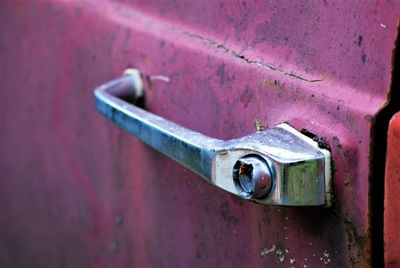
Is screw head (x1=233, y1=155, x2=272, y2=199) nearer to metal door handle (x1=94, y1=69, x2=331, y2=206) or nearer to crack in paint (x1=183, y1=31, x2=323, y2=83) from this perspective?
metal door handle (x1=94, y1=69, x2=331, y2=206)

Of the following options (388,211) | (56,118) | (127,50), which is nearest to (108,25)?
(127,50)

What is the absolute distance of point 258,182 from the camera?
89 cm

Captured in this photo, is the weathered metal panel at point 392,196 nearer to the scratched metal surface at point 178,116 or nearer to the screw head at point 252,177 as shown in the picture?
the scratched metal surface at point 178,116

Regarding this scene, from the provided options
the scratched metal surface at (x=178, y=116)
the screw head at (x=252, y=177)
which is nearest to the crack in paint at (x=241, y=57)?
the scratched metal surface at (x=178, y=116)

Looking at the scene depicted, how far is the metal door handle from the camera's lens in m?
0.87

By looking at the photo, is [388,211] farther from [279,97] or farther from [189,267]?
[189,267]

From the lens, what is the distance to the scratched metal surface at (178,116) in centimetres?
89

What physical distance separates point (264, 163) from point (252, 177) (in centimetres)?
2

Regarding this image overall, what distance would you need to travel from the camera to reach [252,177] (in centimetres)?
90

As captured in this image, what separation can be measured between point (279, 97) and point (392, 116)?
0.60 feet

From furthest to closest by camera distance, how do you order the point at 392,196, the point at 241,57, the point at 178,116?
the point at 178,116 < the point at 241,57 < the point at 392,196

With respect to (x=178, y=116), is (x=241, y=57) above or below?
above

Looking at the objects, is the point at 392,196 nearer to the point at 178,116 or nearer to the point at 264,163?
the point at 264,163

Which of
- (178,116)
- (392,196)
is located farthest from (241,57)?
(392,196)
